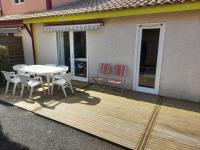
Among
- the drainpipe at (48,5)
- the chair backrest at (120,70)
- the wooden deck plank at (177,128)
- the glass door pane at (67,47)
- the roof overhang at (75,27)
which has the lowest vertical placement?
the wooden deck plank at (177,128)

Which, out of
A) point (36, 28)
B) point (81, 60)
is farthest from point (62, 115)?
point (36, 28)

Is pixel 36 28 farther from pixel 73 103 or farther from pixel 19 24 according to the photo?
pixel 73 103

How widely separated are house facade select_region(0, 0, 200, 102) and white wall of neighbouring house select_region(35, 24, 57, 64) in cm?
8

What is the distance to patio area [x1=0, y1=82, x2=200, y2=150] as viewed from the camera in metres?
3.54

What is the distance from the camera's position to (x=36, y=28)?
8.88m

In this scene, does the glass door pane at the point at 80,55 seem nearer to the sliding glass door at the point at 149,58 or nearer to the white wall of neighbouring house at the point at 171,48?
the white wall of neighbouring house at the point at 171,48

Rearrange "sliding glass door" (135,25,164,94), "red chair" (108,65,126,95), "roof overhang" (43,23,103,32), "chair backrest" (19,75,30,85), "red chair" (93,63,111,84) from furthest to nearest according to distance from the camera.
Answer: "red chair" (93,63,111,84)
"roof overhang" (43,23,103,32)
"red chair" (108,65,126,95)
"sliding glass door" (135,25,164,94)
"chair backrest" (19,75,30,85)

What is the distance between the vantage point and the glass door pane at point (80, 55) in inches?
301

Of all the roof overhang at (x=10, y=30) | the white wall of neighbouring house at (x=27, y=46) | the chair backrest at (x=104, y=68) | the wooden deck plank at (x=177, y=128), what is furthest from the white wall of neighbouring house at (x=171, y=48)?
the roof overhang at (x=10, y=30)

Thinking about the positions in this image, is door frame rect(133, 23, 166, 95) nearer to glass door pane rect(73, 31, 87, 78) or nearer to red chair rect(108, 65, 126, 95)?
red chair rect(108, 65, 126, 95)

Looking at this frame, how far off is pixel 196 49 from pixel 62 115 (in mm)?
4671

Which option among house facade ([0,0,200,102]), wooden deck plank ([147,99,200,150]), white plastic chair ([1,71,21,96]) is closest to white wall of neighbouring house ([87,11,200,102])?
house facade ([0,0,200,102])

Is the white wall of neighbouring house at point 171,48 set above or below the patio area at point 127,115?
above

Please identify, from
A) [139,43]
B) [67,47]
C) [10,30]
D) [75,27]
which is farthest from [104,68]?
[10,30]
